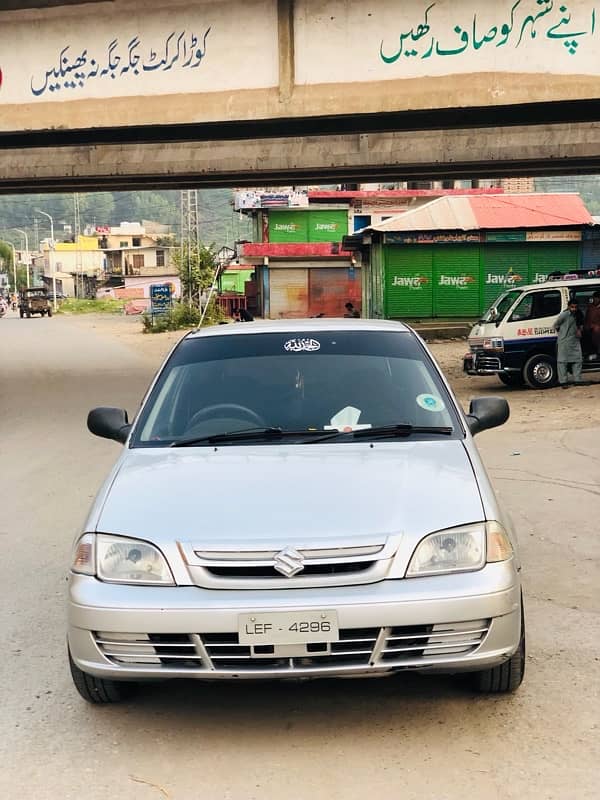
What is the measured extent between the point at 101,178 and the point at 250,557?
19.8 m

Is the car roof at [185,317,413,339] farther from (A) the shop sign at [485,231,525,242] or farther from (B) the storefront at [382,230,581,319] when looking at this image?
(A) the shop sign at [485,231,525,242]

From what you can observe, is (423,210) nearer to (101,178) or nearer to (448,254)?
Answer: (448,254)

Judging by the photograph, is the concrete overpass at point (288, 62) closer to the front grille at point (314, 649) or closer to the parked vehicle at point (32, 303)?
the front grille at point (314, 649)

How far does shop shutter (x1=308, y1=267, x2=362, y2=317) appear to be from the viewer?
53250mm

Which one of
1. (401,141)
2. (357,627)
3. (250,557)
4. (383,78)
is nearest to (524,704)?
(357,627)

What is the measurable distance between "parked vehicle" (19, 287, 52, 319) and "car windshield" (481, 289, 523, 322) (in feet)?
194

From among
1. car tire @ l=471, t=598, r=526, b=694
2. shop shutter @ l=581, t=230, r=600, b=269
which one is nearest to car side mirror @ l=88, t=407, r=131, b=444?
car tire @ l=471, t=598, r=526, b=694

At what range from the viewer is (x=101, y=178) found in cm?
2242

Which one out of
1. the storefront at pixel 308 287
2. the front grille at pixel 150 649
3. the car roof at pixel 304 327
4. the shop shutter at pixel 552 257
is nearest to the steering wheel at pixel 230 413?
the car roof at pixel 304 327

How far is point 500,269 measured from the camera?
118 feet

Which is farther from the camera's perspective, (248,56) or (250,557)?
(248,56)

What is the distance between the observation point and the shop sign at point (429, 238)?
3506 centimetres

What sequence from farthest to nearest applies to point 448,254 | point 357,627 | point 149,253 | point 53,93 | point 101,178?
1. point 149,253
2. point 448,254
3. point 101,178
4. point 53,93
5. point 357,627

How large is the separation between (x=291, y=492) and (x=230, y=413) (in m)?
1.12
